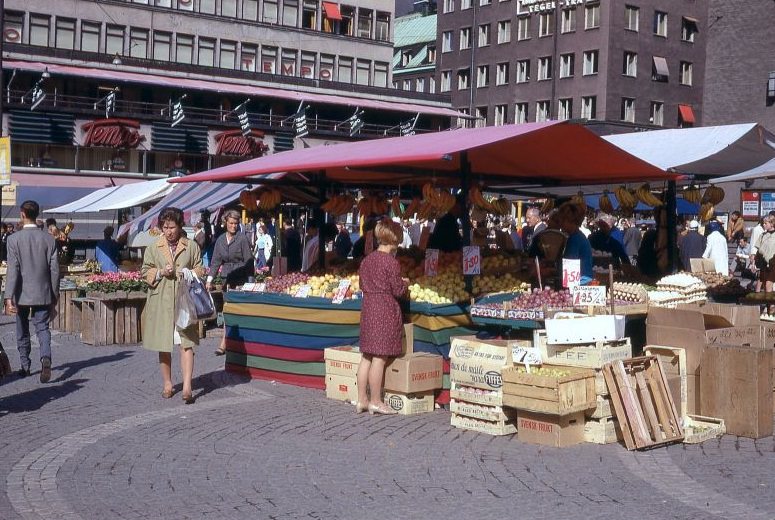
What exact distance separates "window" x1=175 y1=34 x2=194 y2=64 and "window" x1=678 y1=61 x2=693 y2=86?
3016cm

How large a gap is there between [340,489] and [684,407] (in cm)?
342

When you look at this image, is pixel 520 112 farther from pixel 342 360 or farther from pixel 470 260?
pixel 342 360

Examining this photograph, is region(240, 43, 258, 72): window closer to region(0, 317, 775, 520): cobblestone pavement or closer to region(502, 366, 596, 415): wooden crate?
region(0, 317, 775, 520): cobblestone pavement

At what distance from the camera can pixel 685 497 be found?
6.82m

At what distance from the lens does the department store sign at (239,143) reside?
167 feet

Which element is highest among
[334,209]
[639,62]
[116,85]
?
[639,62]

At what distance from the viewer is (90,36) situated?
49094mm

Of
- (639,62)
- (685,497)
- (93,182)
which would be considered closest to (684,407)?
(685,497)

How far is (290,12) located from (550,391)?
50559 millimetres

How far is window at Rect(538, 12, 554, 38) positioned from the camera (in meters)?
62.5

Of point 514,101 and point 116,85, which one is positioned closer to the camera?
point 116,85

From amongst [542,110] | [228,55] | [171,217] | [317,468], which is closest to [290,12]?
[228,55]

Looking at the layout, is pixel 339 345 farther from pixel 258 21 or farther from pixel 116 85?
pixel 258 21

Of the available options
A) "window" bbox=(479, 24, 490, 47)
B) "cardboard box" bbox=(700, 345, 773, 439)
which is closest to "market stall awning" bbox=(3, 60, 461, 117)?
"window" bbox=(479, 24, 490, 47)
